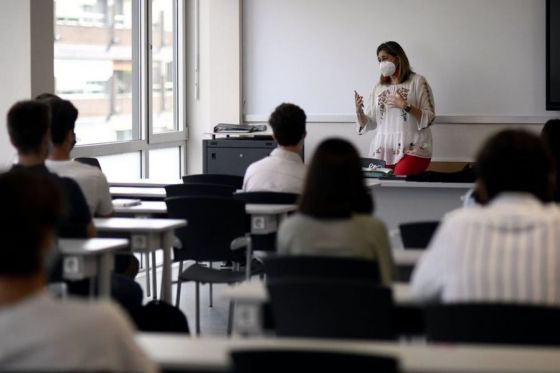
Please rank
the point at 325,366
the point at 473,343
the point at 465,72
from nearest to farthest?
the point at 325,366 < the point at 473,343 < the point at 465,72

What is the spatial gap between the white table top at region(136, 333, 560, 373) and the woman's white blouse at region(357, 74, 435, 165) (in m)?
6.18

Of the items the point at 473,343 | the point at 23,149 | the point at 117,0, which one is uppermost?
the point at 117,0

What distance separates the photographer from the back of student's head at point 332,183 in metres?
3.36

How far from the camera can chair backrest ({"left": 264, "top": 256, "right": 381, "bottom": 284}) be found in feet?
10.3

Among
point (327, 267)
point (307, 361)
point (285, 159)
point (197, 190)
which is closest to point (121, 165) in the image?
point (197, 190)

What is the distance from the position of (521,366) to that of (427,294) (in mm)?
657

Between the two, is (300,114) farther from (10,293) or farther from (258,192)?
(10,293)

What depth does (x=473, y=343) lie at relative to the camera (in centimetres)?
244

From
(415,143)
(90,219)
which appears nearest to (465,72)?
(415,143)

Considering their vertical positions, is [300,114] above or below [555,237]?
above

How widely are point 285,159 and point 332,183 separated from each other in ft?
7.56

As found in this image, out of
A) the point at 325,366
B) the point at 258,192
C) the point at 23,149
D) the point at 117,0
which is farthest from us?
the point at 117,0

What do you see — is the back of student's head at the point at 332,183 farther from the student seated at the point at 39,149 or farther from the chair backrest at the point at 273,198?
the chair backrest at the point at 273,198

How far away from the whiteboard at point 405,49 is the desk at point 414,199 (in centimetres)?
237
